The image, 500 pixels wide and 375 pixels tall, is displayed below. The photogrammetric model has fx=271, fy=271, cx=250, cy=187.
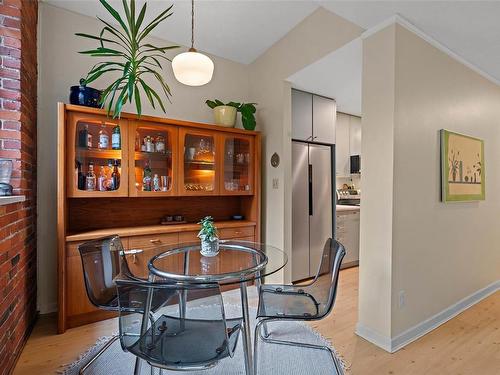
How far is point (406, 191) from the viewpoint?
79.2 inches

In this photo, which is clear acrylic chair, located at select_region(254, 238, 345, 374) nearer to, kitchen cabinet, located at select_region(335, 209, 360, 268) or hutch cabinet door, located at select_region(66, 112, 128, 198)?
hutch cabinet door, located at select_region(66, 112, 128, 198)

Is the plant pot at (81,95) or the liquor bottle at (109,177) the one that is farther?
the liquor bottle at (109,177)

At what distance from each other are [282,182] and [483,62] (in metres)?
2.18

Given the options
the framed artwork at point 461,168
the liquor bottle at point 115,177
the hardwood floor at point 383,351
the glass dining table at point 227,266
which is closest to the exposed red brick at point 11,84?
the liquor bottle at point 115,177

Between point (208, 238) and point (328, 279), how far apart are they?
84cm

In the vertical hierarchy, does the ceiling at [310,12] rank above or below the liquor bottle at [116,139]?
above

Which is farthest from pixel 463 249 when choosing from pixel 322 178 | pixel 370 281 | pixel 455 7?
pixel 455 7

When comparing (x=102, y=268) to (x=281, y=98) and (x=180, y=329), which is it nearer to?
(x=180, y=329)

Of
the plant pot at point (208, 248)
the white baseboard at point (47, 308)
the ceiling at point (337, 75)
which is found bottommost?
the white baseboard at point (47, 308)

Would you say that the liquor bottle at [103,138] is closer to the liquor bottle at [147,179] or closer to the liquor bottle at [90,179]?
the liquor bottle at [90,179]

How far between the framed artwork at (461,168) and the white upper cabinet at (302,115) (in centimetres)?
142

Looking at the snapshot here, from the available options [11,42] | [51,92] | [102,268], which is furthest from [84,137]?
[102,268]

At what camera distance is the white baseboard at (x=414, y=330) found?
1.95 m

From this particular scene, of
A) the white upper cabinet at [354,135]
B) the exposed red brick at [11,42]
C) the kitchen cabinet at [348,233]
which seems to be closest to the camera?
the exposed red brick at [11,42]
